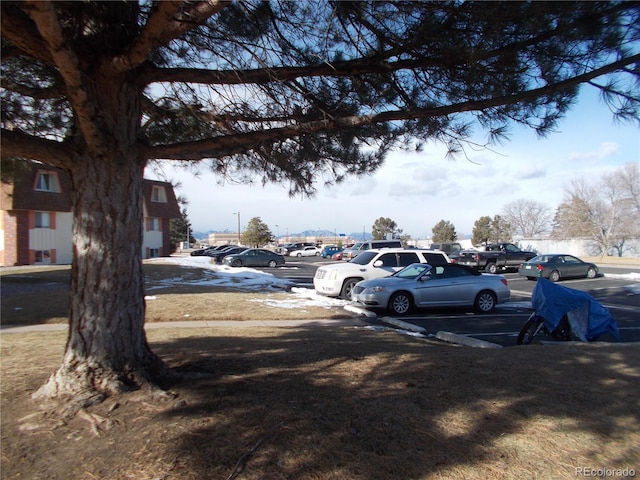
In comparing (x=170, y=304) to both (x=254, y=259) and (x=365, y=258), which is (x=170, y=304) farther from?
(x=254, y=259)

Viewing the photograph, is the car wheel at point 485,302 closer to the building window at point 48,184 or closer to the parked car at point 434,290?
the parked car at point 434,290

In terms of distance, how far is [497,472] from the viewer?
10.3ft

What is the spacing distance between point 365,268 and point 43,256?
2450cm

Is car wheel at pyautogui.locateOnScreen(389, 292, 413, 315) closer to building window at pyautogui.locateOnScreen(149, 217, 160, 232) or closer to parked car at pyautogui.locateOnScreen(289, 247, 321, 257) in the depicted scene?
building window at pyautogui.locateOnScreen(149, 217, 160, 232)

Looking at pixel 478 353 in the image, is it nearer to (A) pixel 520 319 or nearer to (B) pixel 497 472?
(B) pixel 497 472

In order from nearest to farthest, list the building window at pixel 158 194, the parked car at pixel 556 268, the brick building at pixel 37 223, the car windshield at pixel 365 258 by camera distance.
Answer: the car windshield at pixel 365 258 < the parked car at pixel 556 268 < the brick building at pixel 37 223 < the building window at pixel 158 194

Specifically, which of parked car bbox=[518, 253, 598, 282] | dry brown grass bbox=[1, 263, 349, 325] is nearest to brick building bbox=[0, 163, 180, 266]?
dry brown grass bbox=[1, 263, 349, 325]

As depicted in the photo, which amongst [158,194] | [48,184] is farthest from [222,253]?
[48,184]

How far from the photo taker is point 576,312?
314 inches

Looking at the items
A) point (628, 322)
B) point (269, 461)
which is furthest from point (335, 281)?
point (269, 461)

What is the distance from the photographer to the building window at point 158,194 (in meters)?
37.3

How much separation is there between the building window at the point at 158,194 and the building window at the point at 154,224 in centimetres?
154

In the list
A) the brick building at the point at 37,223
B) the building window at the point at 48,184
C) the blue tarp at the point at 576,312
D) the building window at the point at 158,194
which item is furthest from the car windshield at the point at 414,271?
the building window at the point at 158,194

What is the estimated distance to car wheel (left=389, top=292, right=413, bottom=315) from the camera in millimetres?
11891
